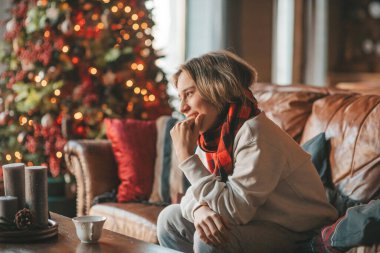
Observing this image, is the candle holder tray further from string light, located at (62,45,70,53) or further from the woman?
string light, located at (62,45,70,53)

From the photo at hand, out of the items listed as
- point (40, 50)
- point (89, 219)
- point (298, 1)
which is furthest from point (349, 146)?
point (298, 1)

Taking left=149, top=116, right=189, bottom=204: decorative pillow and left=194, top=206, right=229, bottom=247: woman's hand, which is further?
left=149, top=116, right=189, bottom=204: decorative pillow

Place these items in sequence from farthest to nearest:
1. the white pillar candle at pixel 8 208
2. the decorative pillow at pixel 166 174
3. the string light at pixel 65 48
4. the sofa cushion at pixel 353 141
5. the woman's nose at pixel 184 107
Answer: the string light at pixel 65 48, the decorative pillow at pixel 166 174, the sofa cushion at pixel 353 141, the woman's nose at pixel 184 107, the white pillar candle at pixel 8 208

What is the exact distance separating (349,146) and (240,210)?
2.48 feet

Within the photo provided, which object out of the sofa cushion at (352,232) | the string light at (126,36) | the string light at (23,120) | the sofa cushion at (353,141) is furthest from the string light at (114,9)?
the sofa cushion at (352,232)

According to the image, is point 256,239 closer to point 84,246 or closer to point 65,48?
point 84,246

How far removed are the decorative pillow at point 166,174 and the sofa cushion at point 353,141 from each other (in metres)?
0.74

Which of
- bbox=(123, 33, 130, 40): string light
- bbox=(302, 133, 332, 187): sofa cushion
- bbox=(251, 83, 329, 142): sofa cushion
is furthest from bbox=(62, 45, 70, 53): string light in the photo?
bbox=(302, 133, 332, 187): sofa cushion

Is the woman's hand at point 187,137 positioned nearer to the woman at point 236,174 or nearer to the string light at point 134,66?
the woman at point 236,174

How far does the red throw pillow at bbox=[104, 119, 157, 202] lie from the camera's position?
10.4 ft

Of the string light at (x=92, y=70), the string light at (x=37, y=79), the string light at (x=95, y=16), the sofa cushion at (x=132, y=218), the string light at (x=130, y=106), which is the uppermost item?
the string light at (x=95, y=16)

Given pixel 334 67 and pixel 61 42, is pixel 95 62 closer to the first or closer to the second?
pixel 61 42

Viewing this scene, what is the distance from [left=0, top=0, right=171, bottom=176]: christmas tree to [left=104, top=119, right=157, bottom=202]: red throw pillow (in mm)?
509

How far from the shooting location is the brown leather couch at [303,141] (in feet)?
7.84
